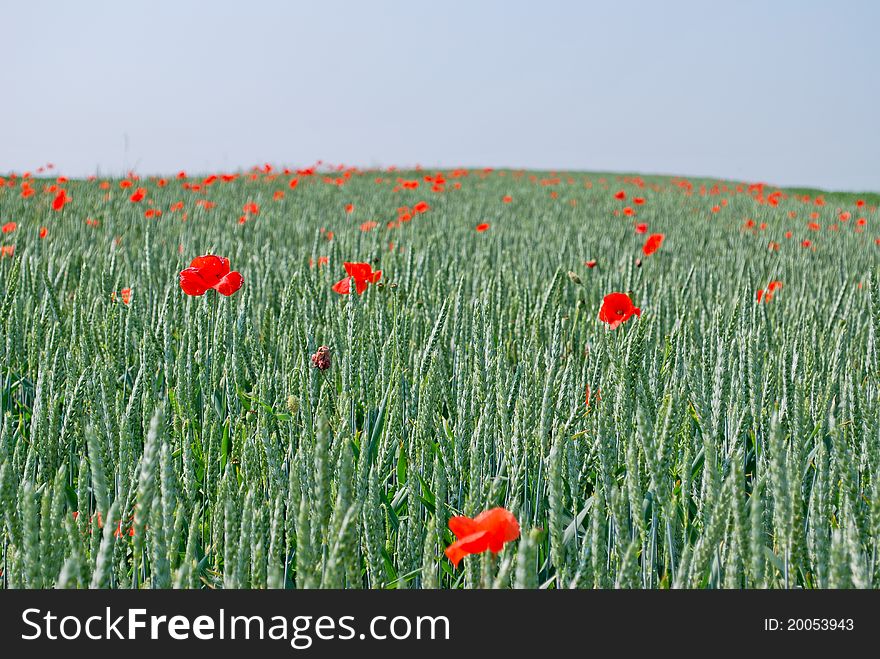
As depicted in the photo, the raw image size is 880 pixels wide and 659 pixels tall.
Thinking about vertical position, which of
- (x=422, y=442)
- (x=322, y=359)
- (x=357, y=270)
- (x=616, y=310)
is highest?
(x=357, y=270)

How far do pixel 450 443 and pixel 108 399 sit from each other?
0.64 m

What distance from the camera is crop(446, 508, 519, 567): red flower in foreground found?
2.93 feet

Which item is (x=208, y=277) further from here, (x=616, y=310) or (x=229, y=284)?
(x=616, y=310)

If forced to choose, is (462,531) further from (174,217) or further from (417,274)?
(174,217)

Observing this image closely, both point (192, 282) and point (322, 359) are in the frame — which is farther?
point (192, 282)

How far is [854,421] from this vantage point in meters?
1.51

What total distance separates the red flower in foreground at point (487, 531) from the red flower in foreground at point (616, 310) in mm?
1016

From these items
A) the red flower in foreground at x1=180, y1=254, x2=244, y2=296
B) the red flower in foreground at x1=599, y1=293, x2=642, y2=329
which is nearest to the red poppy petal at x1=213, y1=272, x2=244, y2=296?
the red flower in foreground at x1=180, y1=254, x2=244, y2=296

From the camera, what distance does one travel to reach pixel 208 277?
1.79m

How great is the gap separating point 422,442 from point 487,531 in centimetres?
49

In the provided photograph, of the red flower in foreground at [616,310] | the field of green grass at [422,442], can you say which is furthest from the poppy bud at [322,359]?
the red flower in foreground at [616,310]

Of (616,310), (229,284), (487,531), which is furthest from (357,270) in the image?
(487,531)

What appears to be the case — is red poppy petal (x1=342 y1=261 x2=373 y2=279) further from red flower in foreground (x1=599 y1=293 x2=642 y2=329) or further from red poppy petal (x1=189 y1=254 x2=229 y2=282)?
red flower in foreground (x1=599 y1=293 x2=642 y2=329)
